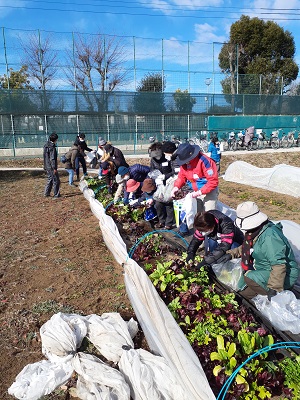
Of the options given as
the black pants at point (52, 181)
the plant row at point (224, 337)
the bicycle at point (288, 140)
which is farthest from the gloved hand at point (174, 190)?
the bicycle at point (288, 140)

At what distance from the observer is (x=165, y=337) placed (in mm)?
2678

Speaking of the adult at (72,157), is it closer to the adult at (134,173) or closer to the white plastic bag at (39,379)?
the adult at (134,173)

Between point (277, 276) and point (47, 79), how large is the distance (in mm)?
24696

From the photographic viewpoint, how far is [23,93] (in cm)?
1914

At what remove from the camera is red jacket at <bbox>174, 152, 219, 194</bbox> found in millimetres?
4820

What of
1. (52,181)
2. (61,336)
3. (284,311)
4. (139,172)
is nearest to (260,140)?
(52,181)

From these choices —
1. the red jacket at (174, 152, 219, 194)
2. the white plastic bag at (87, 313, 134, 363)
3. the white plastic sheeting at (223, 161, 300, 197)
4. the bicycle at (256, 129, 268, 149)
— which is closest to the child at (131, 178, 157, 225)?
the red jacket at (174, 152, 219, 194)

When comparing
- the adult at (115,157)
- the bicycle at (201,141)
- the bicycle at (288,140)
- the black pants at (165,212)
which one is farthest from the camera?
the bicycle at (288,140)

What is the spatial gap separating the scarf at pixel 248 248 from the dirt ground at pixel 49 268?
126 centimetres

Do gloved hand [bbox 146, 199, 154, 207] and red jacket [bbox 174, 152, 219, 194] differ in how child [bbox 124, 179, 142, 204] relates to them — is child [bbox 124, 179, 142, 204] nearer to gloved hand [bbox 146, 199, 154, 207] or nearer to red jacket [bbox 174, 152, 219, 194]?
gloved hand [bbox 146, 199, 154, 207]

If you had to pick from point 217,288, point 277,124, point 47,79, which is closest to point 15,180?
point 217,288

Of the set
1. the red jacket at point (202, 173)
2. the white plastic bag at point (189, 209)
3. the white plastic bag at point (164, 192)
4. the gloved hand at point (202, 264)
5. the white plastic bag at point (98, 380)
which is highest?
the red jacket at point (202, 173)

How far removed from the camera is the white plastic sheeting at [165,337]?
2.21 meters

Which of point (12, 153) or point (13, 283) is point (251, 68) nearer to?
point (12, 153)
